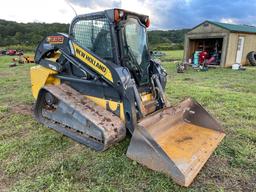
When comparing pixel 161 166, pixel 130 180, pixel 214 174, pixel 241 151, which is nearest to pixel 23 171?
pixel 130 180

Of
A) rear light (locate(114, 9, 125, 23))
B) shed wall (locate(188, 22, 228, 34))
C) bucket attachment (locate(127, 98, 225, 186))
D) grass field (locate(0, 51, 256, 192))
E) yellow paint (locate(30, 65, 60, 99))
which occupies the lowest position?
grass field (locate(0, 51, 256, 192))

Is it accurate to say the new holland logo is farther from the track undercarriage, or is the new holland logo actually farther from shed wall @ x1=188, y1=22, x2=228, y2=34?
shed wall @ x1=188, y1=22, x2=228, y2=34

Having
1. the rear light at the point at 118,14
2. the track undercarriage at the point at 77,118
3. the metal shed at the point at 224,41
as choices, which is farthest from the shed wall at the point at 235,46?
the track undercarriage at the point at 77,118

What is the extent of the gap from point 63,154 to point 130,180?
1047 mm

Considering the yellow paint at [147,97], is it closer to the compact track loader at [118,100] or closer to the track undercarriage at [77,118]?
the compact track loader at [118,100]

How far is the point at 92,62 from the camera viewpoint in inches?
126

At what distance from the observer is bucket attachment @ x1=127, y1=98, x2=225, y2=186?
2.41 metres

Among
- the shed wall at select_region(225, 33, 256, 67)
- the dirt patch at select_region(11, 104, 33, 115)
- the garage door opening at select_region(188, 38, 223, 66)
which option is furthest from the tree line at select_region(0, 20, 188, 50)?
the dirt patch at select_region(11, 104, 33, 115)

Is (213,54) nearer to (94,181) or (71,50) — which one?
(71,50)

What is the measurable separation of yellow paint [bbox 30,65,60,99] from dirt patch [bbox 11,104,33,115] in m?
0.67

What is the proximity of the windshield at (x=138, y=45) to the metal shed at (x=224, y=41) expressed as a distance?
10.4 metres

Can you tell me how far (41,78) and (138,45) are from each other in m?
1.87

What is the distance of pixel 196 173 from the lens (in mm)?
2449

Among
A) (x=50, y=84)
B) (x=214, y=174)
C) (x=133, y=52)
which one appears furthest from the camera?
(x=50, y=84)
